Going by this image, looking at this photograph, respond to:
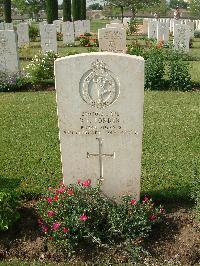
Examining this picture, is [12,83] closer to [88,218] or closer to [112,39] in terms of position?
[112,39]

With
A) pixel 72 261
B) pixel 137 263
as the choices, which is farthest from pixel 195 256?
pixel 72 261

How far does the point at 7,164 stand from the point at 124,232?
8.78 ft

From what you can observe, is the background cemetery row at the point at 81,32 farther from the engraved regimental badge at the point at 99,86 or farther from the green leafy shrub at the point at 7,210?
the green leafy shrub at the point at 7,210

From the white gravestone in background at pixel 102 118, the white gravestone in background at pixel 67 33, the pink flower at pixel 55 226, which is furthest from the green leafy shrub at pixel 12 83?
the white gravestone in background at pixel 67 33

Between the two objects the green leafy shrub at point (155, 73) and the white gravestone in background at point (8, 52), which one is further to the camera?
the white gravestone in background at point (8, 52)

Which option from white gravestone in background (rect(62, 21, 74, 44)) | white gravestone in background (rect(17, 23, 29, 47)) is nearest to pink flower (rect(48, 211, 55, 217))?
white gravestone in background (rect(17, 23, 29, 47))

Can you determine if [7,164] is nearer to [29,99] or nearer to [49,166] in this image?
[49,166]

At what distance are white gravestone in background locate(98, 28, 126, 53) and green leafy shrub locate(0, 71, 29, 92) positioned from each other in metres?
3.14

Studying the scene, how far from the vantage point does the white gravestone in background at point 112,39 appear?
1311 centimetres

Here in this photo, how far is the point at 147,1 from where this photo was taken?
4300 cm

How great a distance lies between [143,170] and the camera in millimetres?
5785

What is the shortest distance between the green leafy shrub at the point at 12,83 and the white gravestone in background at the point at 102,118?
23.0ft

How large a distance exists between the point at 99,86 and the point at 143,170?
6.78ft

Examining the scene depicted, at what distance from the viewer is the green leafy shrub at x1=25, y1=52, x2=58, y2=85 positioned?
36.6 ft
